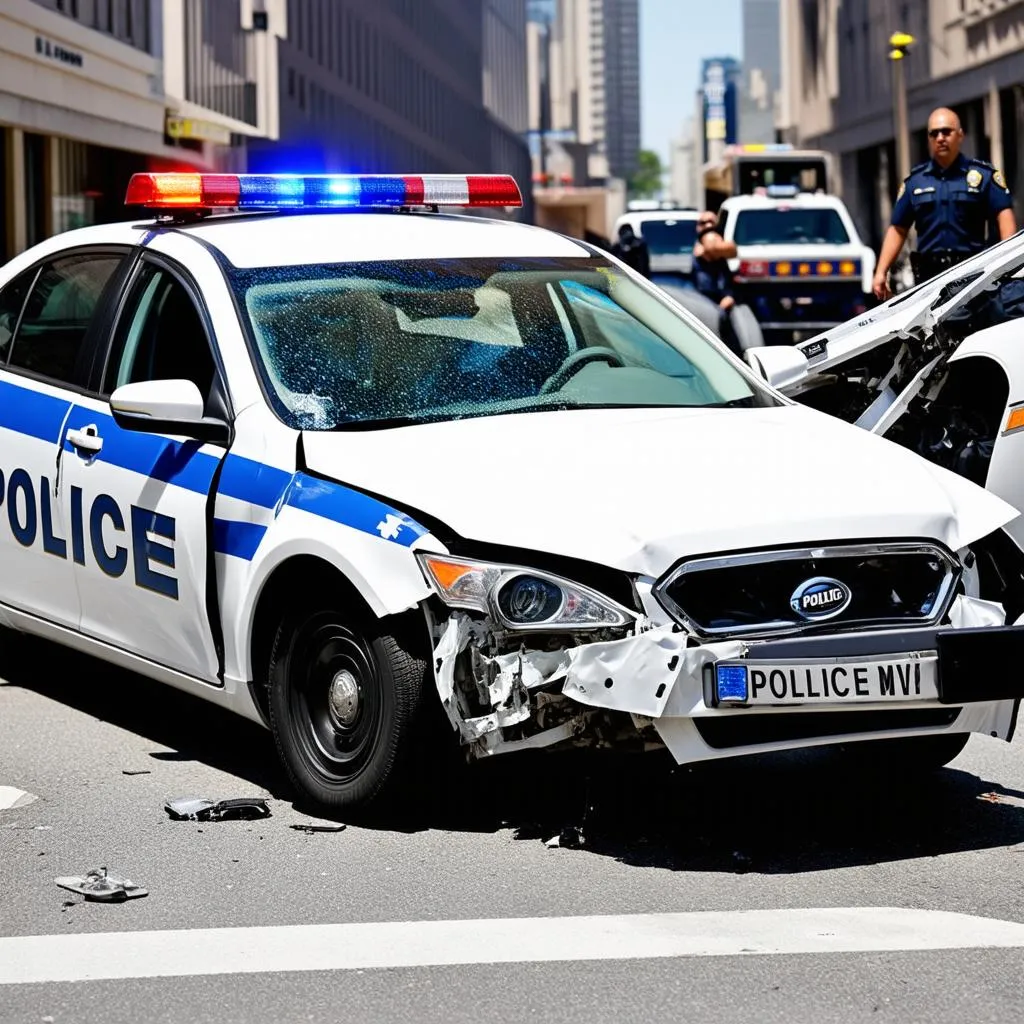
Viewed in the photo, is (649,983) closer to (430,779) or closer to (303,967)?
(303,967)

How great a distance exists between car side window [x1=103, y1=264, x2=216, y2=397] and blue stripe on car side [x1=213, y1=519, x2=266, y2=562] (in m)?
0.60

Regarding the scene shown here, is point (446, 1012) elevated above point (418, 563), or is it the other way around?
point (418, 563)

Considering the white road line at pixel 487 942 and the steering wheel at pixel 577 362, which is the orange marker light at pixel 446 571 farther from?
the steering wheel at pixel 577 362

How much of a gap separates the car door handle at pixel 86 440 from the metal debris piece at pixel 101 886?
1708mm

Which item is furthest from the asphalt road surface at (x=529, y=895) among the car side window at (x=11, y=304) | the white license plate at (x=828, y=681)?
the car side window at (x=11, y=304)

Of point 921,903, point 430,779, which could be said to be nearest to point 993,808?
point 921,903

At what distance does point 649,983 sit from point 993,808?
1853 mm

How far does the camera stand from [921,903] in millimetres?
4875

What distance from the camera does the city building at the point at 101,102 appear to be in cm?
3228

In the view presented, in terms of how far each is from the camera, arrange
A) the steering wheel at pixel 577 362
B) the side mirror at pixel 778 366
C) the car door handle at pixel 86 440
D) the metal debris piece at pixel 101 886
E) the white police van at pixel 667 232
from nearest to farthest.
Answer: the metal debris piece at pixel 101 886 → the steering wheel at pixel 577 362 → the car door handle at pixel 86 440 → the side mirror at pixel 778 366 → the white police van at pixel 667 232

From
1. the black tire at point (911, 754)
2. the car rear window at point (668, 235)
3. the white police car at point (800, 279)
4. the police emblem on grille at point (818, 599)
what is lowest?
the black tire at point (911, 754)

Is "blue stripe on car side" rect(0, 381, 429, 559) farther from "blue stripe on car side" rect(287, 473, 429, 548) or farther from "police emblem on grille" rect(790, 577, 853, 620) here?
"police emblem on grille" rect(790, 577, 853, 620)

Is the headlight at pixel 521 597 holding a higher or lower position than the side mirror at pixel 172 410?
lower

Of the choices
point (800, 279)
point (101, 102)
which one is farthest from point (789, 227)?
point (101, 102)
